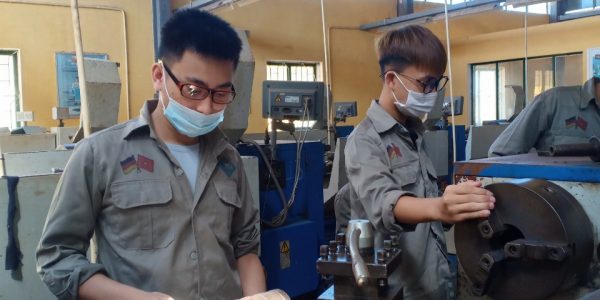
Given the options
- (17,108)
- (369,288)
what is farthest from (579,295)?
(17,108)

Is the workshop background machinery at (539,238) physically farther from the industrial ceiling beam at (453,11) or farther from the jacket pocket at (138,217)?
the industrial ceiling beam at (453,11)

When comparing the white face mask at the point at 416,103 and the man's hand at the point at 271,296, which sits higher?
the white face mask at the point at 416,103

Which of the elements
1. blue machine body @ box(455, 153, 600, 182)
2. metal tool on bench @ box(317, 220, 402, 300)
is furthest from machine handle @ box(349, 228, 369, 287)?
blue machine body @ box(455, 153, 600, 182)

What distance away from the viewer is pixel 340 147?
3.29 m

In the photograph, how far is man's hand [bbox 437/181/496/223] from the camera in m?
0.79

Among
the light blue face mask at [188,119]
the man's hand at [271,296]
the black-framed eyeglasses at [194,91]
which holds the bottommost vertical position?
the man's hand at [271,296]

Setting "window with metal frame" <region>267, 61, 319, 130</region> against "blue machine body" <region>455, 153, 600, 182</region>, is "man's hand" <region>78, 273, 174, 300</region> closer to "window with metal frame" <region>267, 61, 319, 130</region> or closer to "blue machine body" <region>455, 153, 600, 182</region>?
"blue machine body" <region>455, 153, 600, 182</region>

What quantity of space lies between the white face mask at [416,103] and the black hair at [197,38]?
400mm

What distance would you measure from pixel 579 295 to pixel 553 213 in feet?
0.55

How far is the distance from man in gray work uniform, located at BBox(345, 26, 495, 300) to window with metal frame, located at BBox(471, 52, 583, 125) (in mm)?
6534

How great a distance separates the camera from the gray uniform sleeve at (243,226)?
121 centimetres

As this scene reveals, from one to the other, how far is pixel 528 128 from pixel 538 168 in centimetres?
116

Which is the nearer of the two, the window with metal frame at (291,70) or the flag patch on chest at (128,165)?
→ the flag patch on chest at (128,165)

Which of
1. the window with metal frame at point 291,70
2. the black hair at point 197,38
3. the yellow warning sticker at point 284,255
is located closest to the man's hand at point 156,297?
the black hair at point 197,38
